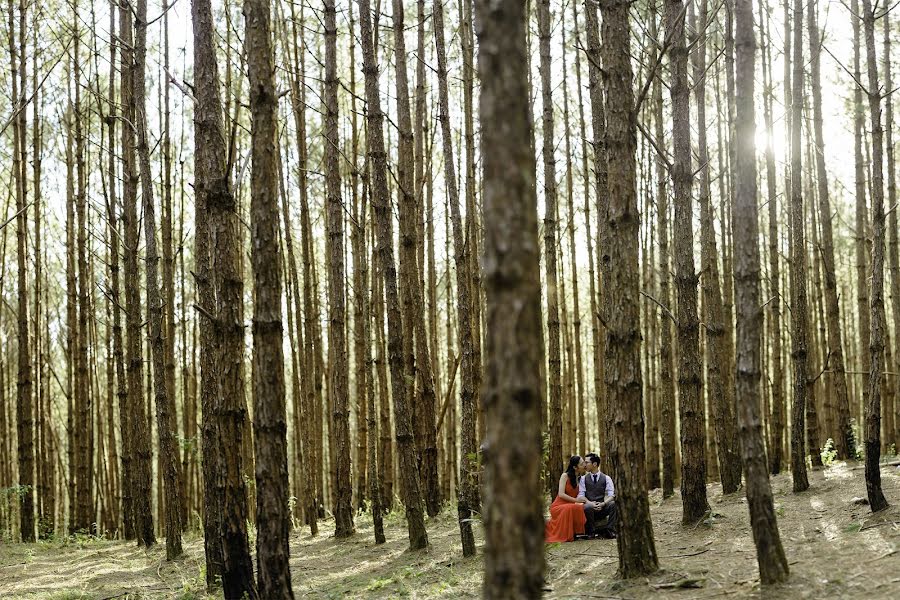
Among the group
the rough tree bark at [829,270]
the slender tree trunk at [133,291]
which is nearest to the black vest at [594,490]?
the rough tree bark at [829,270]

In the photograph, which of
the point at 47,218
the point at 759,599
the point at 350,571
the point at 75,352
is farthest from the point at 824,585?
the point at 47,218

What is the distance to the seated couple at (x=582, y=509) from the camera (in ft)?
26.1

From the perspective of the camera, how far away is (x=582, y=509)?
8.00 meters

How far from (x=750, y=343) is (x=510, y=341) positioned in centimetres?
265

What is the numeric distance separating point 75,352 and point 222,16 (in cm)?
587

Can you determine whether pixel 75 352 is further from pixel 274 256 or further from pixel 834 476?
pixel 834 476

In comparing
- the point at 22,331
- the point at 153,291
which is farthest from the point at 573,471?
the point at 22,331

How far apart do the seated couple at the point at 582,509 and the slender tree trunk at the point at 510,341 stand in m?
5.38

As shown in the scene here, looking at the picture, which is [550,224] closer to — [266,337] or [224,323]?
[224,323]

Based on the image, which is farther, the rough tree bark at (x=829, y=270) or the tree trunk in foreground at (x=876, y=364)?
the rough tree bark at (x=829, y=270)

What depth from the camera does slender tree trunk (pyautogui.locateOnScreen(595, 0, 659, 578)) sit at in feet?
17.7

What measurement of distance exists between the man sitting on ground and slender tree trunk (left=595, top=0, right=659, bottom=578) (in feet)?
8.01

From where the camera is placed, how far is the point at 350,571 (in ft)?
25.2

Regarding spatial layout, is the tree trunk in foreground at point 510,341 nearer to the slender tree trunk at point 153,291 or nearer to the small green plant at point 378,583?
the small green plant at point 378,583
